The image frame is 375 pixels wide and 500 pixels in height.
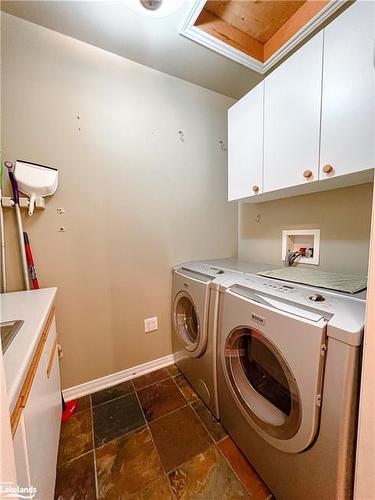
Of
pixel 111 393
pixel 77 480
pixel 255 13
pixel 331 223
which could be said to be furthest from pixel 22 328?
pixel 255 13

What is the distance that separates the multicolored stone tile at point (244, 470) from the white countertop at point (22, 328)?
3.59 feet

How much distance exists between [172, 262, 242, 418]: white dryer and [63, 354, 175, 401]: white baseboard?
0.44 ft

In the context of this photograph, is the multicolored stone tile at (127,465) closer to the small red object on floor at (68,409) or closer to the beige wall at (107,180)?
the small red object on floor at (68,409)

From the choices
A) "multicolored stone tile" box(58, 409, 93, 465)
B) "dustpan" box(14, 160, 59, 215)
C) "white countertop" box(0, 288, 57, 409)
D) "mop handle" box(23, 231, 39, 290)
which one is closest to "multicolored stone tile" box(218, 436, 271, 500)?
"multicolored stone tile" box(58, 409, 93, 465)

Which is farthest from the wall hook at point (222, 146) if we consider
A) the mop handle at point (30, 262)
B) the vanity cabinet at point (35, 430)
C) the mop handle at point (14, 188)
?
the vanity cabinet at point (35, 430)

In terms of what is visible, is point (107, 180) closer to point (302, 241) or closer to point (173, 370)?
point (302, 241)

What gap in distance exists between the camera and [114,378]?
5.02 feet

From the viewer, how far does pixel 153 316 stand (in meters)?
1.66

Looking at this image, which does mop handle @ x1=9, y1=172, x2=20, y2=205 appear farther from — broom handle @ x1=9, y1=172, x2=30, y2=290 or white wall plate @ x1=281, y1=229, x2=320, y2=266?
white wall plate @ x1=281, y1=229, x2=320, y2=266

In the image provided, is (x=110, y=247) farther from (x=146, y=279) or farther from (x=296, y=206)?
(x=296, y=206)

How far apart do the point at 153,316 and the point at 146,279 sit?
1.06 ft

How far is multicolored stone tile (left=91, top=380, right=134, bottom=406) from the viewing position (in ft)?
4.55

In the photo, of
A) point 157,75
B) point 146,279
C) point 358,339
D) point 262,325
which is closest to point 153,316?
point 146,279

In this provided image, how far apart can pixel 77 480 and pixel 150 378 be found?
0.69 meters
